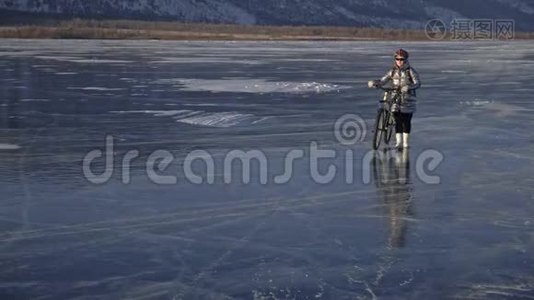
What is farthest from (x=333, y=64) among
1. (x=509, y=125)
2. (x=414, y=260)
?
(x=414, y=260)

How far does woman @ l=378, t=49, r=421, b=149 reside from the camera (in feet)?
46.9

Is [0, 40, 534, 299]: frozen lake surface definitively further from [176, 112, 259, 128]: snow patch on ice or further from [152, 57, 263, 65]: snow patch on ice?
[152, 57, 263, 65]: snow patch on ice

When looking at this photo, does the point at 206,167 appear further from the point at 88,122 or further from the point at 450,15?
the point at 450,15

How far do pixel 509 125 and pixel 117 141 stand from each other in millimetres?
7324

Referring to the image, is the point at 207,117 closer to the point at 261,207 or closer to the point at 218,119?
the point at 218,119

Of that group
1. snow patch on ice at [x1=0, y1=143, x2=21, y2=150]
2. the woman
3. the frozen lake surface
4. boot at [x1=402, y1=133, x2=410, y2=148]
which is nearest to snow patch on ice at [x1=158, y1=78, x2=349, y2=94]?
the frozen lake surface

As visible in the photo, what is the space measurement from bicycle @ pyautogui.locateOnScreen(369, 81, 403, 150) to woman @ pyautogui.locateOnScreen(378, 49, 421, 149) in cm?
8

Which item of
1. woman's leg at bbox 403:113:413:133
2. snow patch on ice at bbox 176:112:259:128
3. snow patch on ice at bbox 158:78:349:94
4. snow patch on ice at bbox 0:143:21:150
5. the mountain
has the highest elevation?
the mountain

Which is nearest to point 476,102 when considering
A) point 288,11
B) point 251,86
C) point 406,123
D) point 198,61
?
point 251,86

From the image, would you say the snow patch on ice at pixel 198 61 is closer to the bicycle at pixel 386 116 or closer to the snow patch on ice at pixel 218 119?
the snow patch on ice at pixel 218 119

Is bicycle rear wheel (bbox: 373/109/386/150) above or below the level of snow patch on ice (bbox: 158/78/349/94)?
above

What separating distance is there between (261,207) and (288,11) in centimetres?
14315

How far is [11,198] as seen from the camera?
410 inches

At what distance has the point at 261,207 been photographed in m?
10.0
